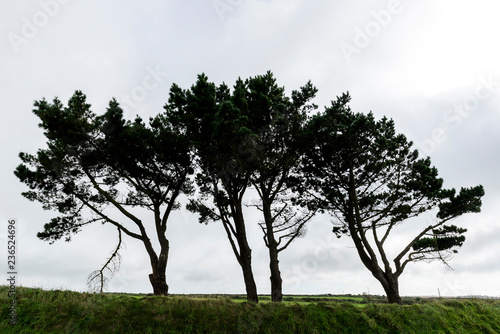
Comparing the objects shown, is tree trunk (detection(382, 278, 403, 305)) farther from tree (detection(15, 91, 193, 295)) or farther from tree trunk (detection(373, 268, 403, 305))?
tree (detection(15, 91, 193, 295))

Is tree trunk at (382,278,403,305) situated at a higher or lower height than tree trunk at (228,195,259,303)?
lower

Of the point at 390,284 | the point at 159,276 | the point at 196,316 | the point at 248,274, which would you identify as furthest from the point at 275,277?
the point at 390,284

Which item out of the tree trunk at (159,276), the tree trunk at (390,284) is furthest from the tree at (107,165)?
the tree trunk at (390,284)

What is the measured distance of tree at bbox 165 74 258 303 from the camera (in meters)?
14.2

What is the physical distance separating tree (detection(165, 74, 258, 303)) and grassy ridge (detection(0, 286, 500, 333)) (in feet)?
15.4

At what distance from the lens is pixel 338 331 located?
10.6 m

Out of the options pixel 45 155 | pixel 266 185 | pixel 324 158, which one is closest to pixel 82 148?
pixel 45 155

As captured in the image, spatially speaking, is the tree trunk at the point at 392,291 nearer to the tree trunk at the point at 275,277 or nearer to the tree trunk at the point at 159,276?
the tree trunk at the point at 275,277

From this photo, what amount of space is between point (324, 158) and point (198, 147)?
7666 millimetres

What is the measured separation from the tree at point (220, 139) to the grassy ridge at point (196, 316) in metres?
4.68

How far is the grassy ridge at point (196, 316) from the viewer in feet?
31.0

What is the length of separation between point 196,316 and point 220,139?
7.80m

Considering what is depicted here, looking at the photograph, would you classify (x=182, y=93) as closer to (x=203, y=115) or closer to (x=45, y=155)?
(x=203, y=115)

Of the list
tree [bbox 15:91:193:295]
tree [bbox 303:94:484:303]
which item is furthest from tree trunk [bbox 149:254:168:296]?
tree [bbox 303:94:484:303]
